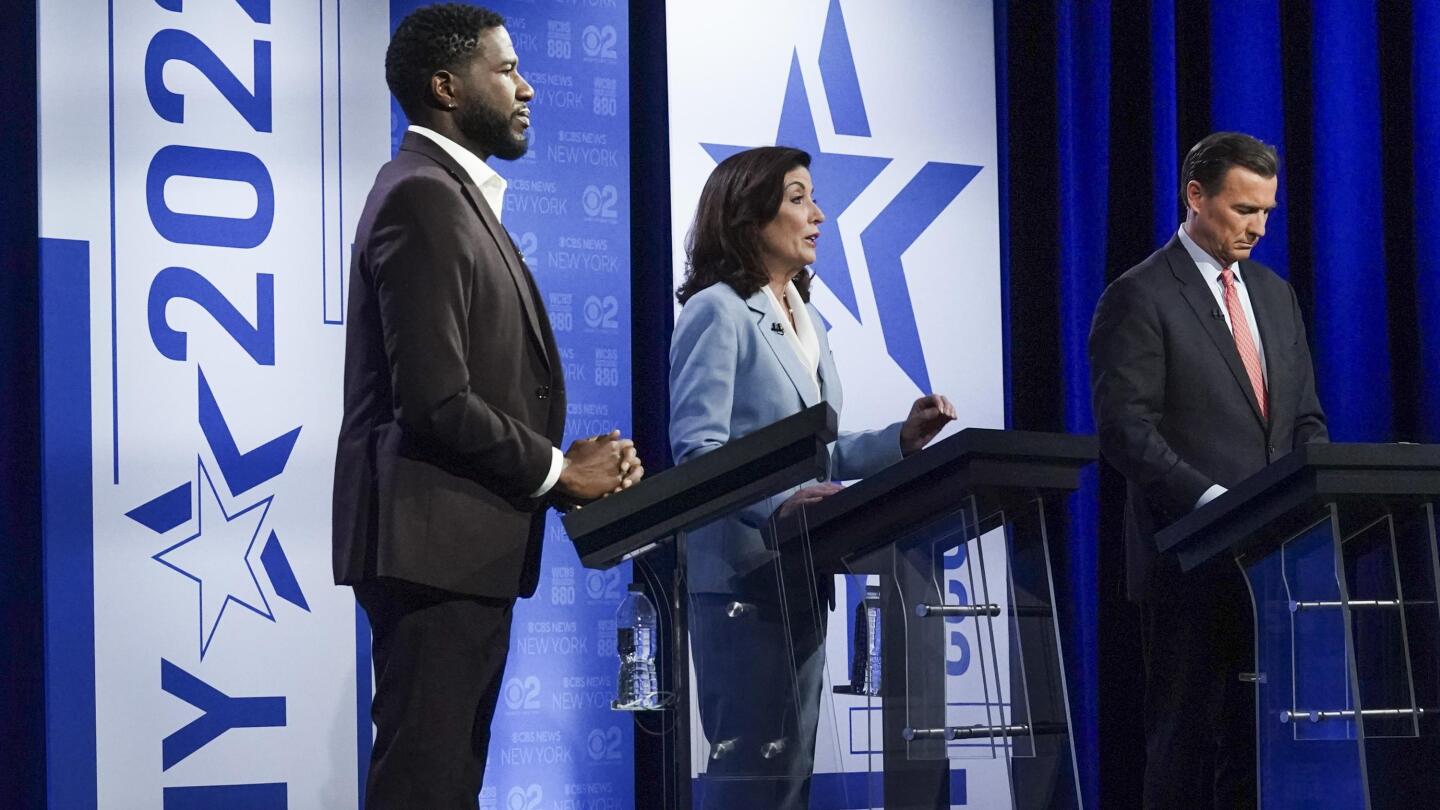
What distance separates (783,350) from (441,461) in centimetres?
99

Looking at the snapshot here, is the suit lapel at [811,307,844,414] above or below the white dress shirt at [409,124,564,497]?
below

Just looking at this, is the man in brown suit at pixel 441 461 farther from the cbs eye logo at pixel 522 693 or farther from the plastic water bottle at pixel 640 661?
the cbs eye logo at pixel 522 693

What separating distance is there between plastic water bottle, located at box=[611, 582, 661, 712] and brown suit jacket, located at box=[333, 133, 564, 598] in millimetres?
238

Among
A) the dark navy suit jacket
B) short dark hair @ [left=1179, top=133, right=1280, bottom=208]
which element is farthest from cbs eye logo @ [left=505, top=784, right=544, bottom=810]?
short dark hair @ [left=1179, top=133, right=1280, bottom=208]

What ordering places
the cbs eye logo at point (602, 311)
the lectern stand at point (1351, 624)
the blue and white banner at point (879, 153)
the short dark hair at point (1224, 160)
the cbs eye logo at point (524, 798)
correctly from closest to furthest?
the lectern stand at point (1351, 624), the short dark hair at point (1224, 160), the cbs eye logo at point (524, 798), the cbs eye logo at point (602, 311), the blue and white banner at point (879, 153)

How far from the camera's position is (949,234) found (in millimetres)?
4914

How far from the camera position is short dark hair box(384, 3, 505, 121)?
2.39 meters

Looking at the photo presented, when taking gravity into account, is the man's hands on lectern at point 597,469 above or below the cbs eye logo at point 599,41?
below

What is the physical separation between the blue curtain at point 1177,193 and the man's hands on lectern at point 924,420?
222 centimetres

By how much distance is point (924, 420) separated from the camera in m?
2.83

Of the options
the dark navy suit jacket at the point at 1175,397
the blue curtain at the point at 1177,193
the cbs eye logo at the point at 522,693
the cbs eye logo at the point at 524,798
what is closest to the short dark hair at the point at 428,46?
the dark navy suit jacket at the point at 1175,397

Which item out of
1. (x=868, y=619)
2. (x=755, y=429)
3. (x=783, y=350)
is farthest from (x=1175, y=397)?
(x=868, y=619)

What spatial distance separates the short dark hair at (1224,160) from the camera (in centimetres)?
367

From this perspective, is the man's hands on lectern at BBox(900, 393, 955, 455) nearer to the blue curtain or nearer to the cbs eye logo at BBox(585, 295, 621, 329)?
the cbs eye logo at BBox(585, 295, 621, 329)
